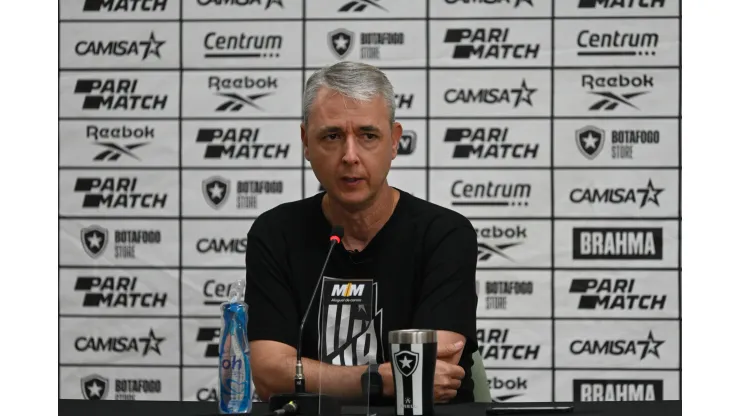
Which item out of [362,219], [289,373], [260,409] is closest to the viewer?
[260,409]

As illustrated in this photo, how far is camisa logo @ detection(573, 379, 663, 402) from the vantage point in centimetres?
343

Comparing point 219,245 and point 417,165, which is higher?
point 417,165

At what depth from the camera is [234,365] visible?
63.4 inches

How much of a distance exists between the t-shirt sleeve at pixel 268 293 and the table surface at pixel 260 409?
26 cm

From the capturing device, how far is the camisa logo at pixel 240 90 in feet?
11.5

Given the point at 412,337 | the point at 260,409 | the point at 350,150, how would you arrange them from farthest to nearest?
the point at 350,150
the point at 260,409
the point at 412,337

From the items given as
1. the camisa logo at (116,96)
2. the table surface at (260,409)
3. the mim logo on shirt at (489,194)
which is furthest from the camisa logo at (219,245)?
the table surface at (260,409)

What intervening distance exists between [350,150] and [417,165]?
1449mm

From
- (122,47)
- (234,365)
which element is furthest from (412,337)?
(122,47)

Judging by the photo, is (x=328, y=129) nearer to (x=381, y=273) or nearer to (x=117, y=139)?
(x=381, y=273)

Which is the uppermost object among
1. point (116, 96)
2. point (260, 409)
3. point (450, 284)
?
point (116, 96)

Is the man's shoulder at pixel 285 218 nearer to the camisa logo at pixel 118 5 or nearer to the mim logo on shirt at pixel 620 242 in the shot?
the mim logo on shirt at pixel 620 242

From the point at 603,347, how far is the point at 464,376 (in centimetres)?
167

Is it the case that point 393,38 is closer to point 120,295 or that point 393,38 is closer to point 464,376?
point 120,295
